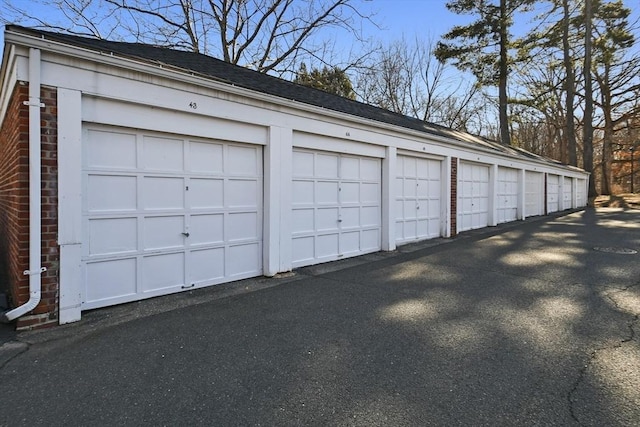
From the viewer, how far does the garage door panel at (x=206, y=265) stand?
5418mm

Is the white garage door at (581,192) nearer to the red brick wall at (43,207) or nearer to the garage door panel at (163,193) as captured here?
the garage door panel at (163,193)

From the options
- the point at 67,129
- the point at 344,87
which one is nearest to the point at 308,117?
the point at 67,129

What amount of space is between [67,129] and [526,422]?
515 cm

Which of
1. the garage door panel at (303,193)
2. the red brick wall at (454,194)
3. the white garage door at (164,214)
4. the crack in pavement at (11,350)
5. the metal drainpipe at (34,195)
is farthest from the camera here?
the red brick wall at (454,194)

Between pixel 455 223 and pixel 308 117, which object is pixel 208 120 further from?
pixel 455 223

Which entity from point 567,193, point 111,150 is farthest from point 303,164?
point 567,193

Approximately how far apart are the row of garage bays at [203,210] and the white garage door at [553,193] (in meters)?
12.5

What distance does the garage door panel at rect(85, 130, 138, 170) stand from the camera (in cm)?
443

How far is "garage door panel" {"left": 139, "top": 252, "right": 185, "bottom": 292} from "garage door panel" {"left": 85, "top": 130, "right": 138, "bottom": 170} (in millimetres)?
1324

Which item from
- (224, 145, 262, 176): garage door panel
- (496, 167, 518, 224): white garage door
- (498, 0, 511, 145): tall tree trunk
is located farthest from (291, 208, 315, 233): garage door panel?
(498, 0, 511, 145): tall tree trunk

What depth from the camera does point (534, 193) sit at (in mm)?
16469

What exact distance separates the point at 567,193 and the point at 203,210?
2180cm

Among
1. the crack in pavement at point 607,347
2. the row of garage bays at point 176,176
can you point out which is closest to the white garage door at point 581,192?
the row of garage bays at point 176,176

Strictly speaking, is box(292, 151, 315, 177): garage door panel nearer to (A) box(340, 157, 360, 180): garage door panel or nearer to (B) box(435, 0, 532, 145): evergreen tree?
(A) box(340, 157, 360, 180): garage door panel
